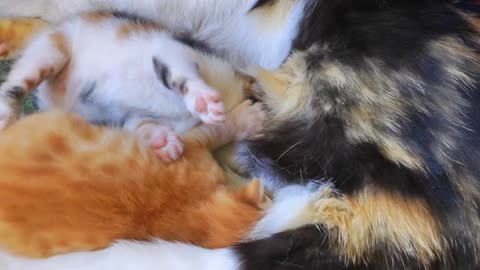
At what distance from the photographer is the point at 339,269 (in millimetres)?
1050

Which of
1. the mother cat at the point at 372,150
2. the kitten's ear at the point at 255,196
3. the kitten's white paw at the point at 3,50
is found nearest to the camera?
the mother cat at the point at 372,150

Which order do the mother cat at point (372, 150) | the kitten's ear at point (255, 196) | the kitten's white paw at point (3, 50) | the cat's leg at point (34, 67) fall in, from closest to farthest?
the mother cat at point (372, 150), the kitten's ear at point (255, 196), the cat's leg at point (34, 67), the kitten's white paw at point (3, 50)

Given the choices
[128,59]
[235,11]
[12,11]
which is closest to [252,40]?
[235,11]

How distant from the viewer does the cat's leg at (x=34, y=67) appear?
1.28 m

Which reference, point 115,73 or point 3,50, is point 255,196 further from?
point 3,50

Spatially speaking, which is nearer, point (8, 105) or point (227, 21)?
point (8, 105)

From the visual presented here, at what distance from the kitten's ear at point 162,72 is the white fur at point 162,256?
35 centimetres

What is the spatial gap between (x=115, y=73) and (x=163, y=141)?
0.66 ft

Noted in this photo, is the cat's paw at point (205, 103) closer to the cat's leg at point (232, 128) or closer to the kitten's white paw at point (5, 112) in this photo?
the cat's leg at point (232, 128)

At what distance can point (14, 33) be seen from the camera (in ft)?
4.95

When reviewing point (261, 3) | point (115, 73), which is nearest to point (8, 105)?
point (115, 73)

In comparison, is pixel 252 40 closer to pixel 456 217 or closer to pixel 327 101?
pixel 327 101

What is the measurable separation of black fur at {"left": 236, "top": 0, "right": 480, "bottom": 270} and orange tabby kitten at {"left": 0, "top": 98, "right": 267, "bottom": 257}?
99mm

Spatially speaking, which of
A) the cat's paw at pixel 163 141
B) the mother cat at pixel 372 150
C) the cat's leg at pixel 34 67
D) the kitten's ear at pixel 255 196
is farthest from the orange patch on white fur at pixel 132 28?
the kitten's ear at pixel 255 196
